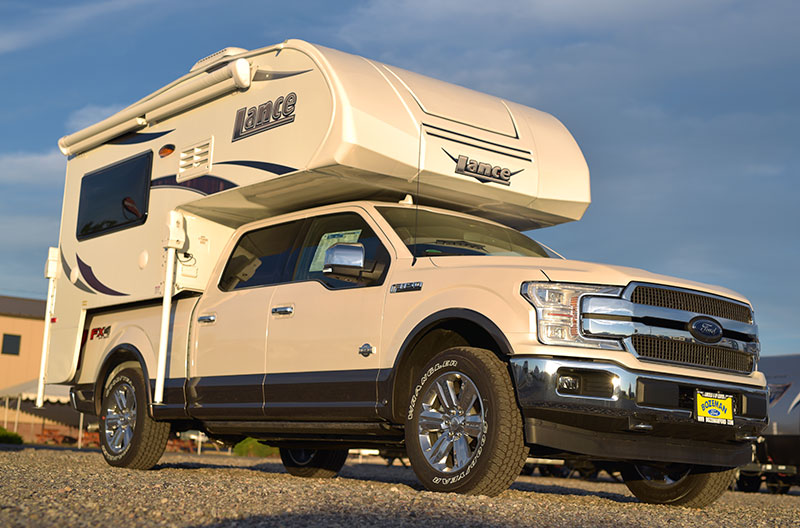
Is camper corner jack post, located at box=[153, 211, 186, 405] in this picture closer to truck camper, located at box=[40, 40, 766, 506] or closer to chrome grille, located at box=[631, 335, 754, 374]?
truck camper, located at box=[40, 40, 766, 506]

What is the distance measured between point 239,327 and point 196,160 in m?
1.88

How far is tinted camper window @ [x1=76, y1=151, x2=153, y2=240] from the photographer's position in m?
9.66

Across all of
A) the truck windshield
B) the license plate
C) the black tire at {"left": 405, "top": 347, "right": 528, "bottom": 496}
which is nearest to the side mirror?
the truck windshield

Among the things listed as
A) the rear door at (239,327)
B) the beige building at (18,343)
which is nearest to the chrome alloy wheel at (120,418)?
the rear door at (239,327)

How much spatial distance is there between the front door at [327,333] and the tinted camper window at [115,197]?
2606 millimetres

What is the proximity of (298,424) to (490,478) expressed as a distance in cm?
213

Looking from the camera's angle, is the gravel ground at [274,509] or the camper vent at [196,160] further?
the camper vent at [196,160]

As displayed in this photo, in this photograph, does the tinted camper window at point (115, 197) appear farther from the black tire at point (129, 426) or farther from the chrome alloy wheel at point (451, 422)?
the chrome alloy wheel at point (451, 422)

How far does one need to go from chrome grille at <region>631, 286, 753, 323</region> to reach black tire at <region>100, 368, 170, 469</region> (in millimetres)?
4950

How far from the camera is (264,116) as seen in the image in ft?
26.9

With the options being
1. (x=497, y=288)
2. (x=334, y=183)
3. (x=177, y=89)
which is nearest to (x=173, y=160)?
(x=177, y=89)

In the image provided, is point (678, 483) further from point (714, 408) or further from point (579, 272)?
point (579, 272)

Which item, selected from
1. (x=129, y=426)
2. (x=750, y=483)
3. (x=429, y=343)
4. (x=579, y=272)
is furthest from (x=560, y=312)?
(x=750, y=483)

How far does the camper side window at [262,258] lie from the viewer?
803 cm
